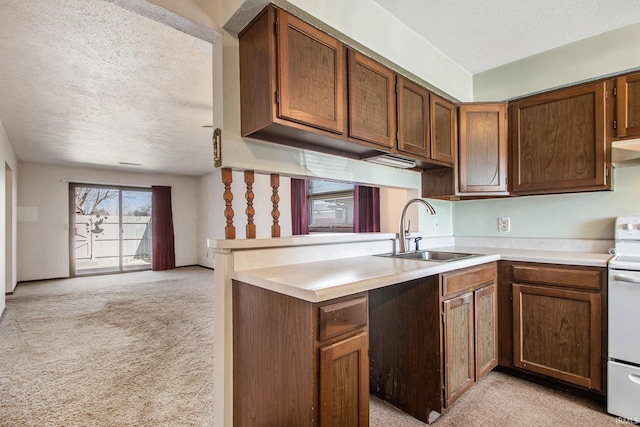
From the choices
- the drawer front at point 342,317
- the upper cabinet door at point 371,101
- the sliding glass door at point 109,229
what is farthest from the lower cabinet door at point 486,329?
the sliding glass door at point 109,229

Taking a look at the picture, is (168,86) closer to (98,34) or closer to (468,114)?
(98,34)

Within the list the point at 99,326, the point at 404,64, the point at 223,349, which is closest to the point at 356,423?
the point at 223,349

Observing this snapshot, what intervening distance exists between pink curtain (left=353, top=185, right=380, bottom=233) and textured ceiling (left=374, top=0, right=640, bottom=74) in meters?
1.57

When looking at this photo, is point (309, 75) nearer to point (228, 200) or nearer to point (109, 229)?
point (228, 200)

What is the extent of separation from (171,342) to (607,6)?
4.24m

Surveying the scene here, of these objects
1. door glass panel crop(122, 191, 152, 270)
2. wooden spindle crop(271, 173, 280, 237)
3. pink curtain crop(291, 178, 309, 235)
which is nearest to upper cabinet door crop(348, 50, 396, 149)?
wooden spindle crop(271, 173, 280, 237)

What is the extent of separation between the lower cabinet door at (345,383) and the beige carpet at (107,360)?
1039mm

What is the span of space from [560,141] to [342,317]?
2.23 m

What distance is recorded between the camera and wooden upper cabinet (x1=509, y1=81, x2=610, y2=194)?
2.15 meters

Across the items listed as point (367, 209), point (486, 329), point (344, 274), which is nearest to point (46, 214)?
point (367, 209)

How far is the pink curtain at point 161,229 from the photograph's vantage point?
7.23 meters

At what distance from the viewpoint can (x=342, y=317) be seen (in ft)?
3.95

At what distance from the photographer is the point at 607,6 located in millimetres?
1972

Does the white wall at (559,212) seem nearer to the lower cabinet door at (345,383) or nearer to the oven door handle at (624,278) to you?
the oven door handle at (624,278)
